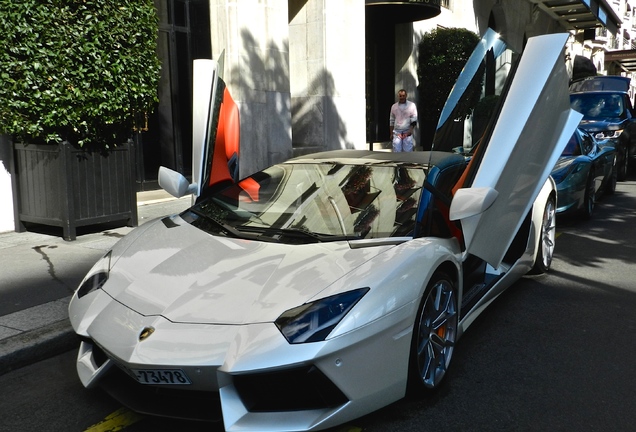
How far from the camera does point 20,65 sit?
6.41m

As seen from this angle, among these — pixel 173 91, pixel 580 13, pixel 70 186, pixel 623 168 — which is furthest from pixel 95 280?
pixel 580 13

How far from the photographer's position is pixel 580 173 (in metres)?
8.19

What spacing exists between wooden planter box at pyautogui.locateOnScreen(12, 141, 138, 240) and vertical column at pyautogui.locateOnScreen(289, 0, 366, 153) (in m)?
5.66

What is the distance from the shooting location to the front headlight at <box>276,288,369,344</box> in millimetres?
2795

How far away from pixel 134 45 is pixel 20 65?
1.25 metres

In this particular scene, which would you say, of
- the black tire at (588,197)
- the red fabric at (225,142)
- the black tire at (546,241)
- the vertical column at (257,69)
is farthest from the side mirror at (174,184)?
the vertical column at (257,69)

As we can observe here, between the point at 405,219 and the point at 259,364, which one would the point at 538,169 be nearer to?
the point at 405,219

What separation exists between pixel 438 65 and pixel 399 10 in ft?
7.63

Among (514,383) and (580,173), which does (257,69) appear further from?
(514,383)

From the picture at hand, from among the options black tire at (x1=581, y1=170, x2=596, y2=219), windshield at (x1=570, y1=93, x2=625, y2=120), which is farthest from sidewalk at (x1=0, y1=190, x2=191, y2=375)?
windshield at (x1=570, y1=93, x2=625, y2=120)

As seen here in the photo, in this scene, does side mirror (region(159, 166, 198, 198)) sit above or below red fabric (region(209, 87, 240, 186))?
below

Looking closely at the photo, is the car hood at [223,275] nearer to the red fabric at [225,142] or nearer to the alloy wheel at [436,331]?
the alloy wheel at [436,331]

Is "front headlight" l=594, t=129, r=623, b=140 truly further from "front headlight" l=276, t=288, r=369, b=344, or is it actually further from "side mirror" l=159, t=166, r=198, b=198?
"front headlight" l=276, t=288, r=369, b=344

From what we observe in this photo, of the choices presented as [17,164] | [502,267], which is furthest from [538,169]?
[17,164]
